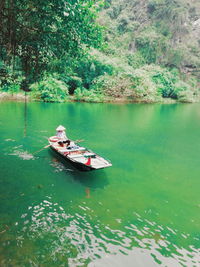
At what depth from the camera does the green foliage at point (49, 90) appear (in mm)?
34703

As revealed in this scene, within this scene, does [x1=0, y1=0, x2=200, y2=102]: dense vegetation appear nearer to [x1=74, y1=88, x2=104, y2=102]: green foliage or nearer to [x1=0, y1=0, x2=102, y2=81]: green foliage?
[x1=0, y1=0, x2=102, y2=81]: green foliage

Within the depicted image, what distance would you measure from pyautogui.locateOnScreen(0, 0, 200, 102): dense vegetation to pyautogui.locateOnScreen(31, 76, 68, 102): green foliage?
6.1 inches

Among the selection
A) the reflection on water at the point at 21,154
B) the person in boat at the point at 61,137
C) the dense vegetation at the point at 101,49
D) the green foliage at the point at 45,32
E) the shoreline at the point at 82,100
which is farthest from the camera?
the shoreline at the point at 82,100

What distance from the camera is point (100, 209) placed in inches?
287

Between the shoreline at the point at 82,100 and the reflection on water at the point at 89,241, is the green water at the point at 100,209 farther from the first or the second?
the shoreline at the point at 82,100

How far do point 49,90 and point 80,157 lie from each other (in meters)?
26.8

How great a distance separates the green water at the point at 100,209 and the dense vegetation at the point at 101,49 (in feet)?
12.5

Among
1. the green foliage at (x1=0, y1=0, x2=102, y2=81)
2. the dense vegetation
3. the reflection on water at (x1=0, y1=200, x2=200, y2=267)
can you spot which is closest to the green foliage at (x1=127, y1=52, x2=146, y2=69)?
the dense vegetation

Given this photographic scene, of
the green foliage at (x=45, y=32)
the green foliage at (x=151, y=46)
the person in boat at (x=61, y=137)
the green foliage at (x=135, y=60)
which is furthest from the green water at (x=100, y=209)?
the green foliage at (x=151, y=46)

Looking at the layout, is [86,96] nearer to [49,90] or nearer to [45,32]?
[49,90]

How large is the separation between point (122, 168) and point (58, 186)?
147 inches

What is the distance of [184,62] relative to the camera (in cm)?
6319

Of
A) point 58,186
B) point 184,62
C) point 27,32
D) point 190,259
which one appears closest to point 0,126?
point 58,186

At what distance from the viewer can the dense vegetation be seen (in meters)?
6.35
